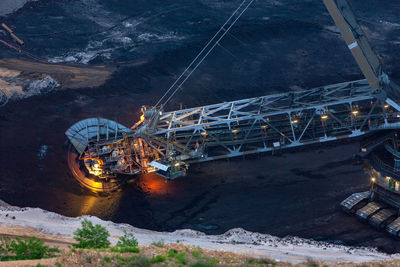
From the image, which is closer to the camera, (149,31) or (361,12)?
(149,31)

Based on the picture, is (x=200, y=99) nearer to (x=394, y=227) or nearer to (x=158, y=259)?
(x=394, y=227)

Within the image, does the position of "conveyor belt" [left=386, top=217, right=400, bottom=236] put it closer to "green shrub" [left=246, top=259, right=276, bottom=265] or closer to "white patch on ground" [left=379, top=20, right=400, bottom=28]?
"green shrub" [left=246, top=259, right=276, bottom=265]

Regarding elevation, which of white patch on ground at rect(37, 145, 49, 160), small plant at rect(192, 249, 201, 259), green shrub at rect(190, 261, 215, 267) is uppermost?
green shrub at rect(190, 261, 215, 267)

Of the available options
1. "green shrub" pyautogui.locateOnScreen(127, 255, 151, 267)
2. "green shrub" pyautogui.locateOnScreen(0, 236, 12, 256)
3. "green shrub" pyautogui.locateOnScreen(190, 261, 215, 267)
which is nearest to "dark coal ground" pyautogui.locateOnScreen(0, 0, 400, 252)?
"green shrub" pyautogui.locateOnScreen(0, 236, 12, 256)

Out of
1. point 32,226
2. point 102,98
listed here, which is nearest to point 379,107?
point 102,98

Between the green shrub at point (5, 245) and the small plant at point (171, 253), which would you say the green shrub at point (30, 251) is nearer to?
the green shrub at point (5, 245)

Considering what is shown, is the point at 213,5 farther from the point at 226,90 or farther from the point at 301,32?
the point at 226,90

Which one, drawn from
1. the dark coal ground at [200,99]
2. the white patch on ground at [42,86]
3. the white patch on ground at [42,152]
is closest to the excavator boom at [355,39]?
the dark coal ground at [200,99]
